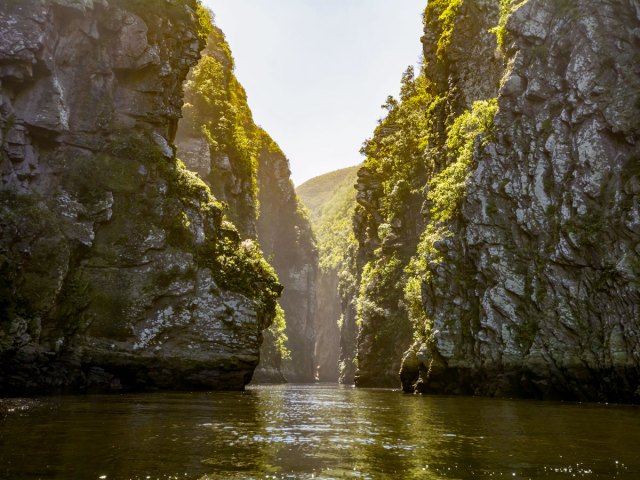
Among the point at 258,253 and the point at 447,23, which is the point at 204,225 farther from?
the point at 447,23

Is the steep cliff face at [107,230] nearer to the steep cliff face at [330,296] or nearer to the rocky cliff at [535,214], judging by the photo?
the rocky cliff at [535,214]

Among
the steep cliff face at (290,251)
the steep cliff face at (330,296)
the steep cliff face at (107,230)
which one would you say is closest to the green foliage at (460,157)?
the steep cliff face at (107,230)

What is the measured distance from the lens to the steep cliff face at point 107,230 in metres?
27.6

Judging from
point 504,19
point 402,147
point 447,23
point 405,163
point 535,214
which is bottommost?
point 535,214

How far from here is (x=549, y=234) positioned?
31.2 m

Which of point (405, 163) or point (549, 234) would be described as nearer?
point (549, 234)

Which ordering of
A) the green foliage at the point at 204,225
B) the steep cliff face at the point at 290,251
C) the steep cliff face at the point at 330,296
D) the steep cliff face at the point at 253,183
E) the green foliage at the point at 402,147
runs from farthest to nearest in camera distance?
the steep cliff face at the point at 330,296 → the steep cliff face at the point at 290,251 → the steep cliff face at the point at 253,183 → the green foliage at the point at 402,147 → the green foliage at the point at 204,225

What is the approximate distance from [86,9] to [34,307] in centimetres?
1874

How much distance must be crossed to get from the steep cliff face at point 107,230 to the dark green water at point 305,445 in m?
12.2

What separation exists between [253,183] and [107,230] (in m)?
34.4

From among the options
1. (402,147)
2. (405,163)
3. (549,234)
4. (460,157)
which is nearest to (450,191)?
(460,157)

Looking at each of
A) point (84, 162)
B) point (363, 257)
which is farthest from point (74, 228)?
point (363, 257)

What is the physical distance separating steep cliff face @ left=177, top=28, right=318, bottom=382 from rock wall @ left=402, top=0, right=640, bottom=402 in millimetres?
21120

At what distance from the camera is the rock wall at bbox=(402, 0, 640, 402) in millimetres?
27078
